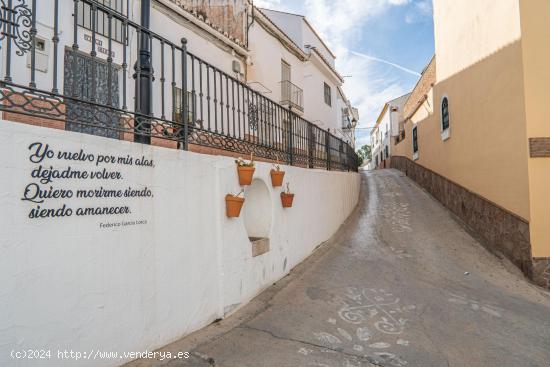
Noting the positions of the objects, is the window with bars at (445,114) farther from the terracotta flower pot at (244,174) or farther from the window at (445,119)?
the terracotta flower pot at (244,174)

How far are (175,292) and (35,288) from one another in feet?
3.92

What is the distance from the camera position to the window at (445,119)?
1023cm

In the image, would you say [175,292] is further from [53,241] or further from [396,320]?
[396,320]

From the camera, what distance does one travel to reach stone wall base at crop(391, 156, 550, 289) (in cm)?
605

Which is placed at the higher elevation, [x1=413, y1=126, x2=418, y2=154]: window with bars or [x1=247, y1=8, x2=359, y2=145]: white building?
[x1=247, y1=8, x2=359, y2=145]: white building

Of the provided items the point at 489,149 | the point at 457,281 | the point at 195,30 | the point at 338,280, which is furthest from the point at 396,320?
the point at 195,30

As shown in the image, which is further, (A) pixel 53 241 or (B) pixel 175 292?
(B) pixel 175 292

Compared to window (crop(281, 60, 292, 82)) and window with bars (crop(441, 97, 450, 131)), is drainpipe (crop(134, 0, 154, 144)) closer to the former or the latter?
window with bars (crop(441, 97, 450, 131))

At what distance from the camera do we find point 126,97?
12.6ft

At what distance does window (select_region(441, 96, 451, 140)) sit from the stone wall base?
1503 mm

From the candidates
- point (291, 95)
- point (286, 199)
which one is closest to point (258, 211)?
point (286, 199)

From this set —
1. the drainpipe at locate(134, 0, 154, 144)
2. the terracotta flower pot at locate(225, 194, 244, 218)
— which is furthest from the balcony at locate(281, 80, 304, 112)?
the drainpipe at locate(134, 0, 154, 144)

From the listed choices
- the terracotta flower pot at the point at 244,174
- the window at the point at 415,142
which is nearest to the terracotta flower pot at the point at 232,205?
the terracotta flower pot at the point at 244,174

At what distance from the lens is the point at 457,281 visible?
5.68 m
